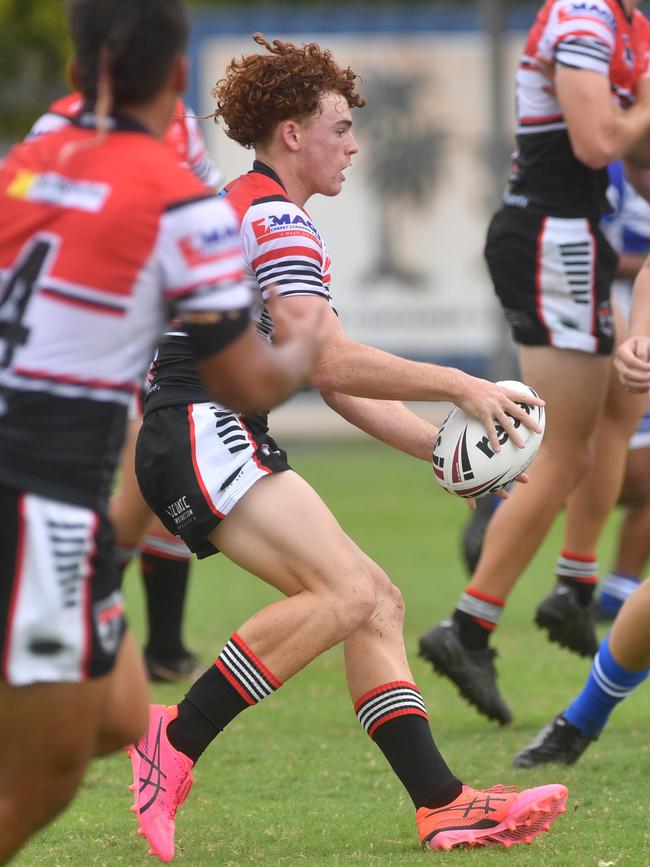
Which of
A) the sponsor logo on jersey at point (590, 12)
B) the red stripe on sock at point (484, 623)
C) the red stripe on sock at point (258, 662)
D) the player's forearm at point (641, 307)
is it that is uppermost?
the sponsor logo on jersey at point (590, 12)

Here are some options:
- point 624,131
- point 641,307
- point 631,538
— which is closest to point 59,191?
point 641,307

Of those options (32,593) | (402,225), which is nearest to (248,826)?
(32,593)

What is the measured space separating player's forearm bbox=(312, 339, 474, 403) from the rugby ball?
5.5 inches

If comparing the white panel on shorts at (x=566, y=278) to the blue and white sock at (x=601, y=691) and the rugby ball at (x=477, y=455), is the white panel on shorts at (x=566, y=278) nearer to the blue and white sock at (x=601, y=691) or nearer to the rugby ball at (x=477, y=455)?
the blue and white sock at (x=601, y=691)

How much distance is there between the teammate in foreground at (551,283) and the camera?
5.09 metres

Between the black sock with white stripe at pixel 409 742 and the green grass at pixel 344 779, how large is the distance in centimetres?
15

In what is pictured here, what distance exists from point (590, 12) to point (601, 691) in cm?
221

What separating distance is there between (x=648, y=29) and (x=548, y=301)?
99cm

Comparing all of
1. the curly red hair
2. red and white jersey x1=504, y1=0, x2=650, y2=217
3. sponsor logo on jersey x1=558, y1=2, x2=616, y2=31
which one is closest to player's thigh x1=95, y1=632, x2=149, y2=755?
the curly red hair

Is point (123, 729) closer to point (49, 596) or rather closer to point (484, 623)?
point (49, 596)

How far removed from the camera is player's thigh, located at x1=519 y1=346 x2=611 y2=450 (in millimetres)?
5223

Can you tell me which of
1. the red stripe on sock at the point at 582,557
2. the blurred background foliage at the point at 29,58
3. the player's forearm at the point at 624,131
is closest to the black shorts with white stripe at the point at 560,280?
the player's forearm at the point at 624,131

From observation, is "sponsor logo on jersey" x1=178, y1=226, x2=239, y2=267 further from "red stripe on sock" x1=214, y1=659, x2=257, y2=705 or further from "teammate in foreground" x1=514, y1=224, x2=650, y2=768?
"teammate in foreground" x1=514, y1=224, x2=650, y2=768

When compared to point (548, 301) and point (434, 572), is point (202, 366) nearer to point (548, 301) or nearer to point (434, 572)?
point (548, 301)
